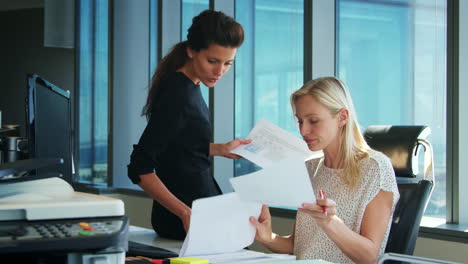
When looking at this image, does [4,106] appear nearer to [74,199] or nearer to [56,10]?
[56,10]

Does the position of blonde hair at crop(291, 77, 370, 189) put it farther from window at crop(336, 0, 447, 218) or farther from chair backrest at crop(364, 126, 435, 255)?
window at crop(336, 0, 447, 218)

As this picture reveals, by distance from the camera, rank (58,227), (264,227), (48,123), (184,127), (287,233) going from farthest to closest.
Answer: (287,233) < (184,127) < (264,227) < (48,123) < (58,227)

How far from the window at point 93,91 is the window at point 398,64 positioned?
353 cm

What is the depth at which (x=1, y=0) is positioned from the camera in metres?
8.54

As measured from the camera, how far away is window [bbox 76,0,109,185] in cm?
668

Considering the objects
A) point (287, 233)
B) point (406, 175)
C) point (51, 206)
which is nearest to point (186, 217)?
point (406, 175)

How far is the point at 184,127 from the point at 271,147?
1.74 ft

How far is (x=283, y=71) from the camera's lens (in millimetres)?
4266

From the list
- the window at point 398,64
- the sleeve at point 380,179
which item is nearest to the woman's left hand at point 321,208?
the sleeve at point 380,179

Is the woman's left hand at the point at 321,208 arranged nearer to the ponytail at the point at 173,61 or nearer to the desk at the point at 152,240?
the desk at the point at 152,240

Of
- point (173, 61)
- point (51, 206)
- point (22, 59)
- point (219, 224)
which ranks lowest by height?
point (219, 224)

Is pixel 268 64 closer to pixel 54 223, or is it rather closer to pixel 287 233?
pixel 287 233

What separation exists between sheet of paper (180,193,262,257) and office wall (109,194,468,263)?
5.34 ft

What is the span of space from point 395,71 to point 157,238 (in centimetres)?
204
